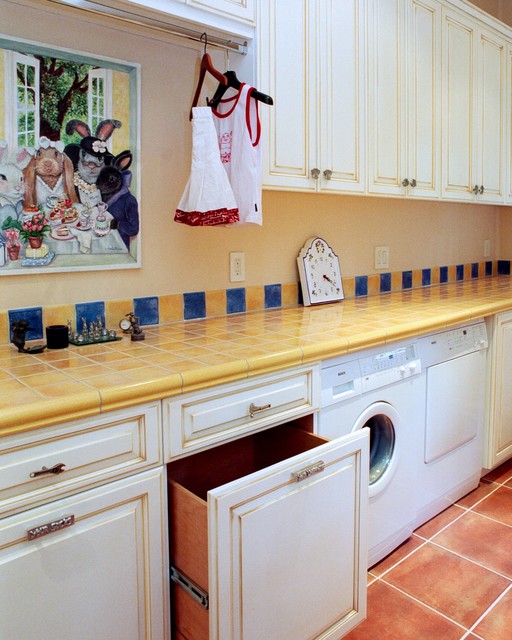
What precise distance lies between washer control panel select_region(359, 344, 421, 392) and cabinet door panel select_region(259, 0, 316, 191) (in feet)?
2.23

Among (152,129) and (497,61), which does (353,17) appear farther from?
(497,61)

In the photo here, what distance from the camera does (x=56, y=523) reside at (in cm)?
116

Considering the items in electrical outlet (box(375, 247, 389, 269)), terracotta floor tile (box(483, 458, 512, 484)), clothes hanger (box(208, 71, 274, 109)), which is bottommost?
terracotta floor tile (box(483, 458, 512, 484))

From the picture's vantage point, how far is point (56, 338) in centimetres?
167

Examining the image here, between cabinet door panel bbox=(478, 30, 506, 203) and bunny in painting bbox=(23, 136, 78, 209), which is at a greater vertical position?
cabinet door panel bbox=(478, 30, 506, 203)

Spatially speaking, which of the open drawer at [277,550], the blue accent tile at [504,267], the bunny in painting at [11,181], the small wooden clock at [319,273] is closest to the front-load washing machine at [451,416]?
the small wooden clock at [319,273]

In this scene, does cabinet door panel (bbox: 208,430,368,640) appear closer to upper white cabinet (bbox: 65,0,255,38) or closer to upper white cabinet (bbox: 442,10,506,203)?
Answer: upper white cabinet (bbox: 65,0,255,38)

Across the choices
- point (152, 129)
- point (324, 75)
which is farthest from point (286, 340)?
point (324, 75)

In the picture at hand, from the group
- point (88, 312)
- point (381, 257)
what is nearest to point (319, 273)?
point (381, 257)

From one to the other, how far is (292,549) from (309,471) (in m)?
0.20

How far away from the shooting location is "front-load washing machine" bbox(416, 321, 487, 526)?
7.37ft

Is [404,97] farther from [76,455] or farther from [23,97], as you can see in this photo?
[76,455]

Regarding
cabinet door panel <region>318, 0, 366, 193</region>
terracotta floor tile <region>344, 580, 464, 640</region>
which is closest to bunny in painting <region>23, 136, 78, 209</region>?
cabinet door panel <region>318, 0, 366, 193</region>

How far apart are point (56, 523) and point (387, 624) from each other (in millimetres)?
1193
